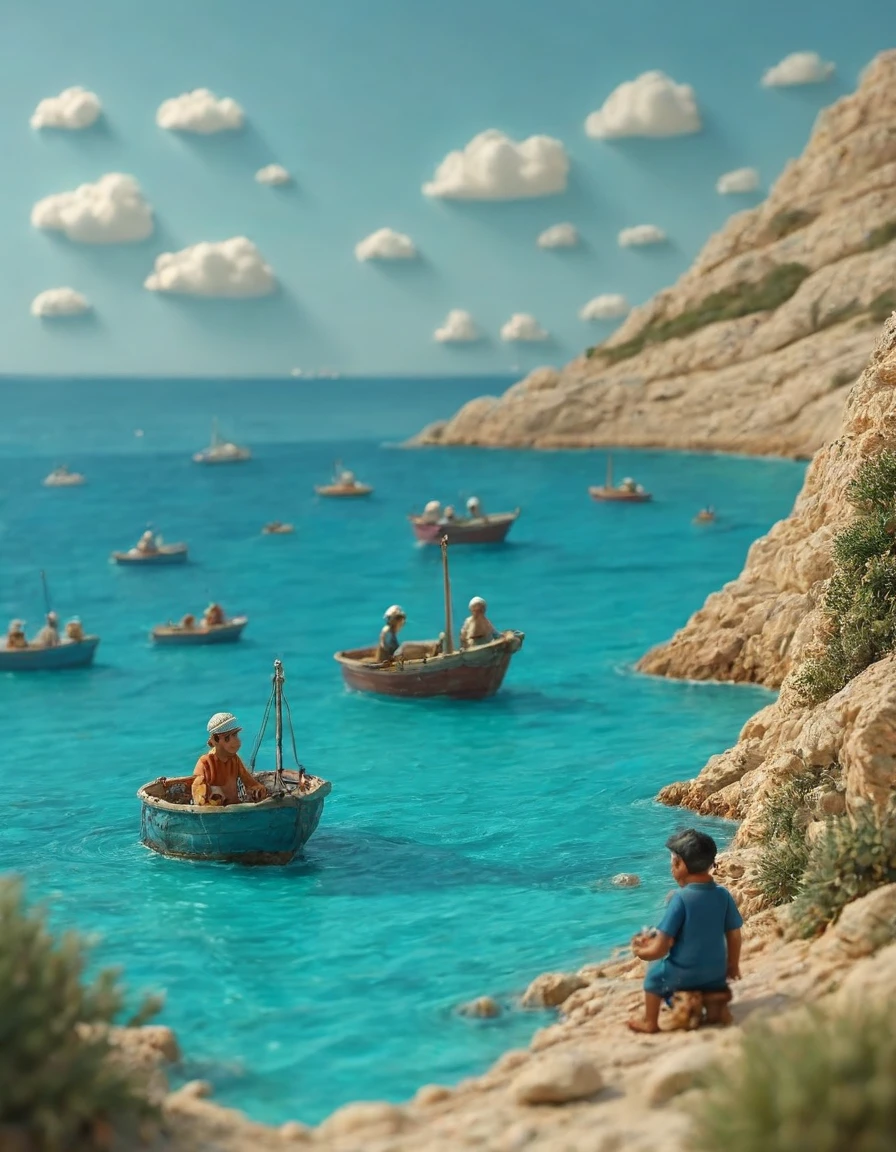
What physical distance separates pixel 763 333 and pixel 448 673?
243 ft

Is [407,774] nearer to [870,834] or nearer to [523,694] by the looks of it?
[523,694]

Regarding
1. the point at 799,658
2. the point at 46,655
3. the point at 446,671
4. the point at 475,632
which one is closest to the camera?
the point at 799,658

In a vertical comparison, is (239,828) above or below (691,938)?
above

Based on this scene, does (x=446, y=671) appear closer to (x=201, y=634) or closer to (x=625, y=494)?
(x=201, y=634)

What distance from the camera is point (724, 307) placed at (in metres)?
107

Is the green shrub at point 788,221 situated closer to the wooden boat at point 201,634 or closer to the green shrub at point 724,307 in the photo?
the green shrub at point 724,307

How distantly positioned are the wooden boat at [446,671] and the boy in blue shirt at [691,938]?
18.7 meters

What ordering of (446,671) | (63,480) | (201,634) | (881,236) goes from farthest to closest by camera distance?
1. (63,480)
2. (881,236)
3. (201,634)
4. (446,671)

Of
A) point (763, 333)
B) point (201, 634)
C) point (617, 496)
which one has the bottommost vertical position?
point (201, 634)

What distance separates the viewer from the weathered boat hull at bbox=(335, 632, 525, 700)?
30188 millimetres

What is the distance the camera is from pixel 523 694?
107 ft

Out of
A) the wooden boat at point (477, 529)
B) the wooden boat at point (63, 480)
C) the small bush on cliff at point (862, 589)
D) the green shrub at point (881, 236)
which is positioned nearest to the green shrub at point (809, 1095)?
the small bush on cliff at point (862, 589)

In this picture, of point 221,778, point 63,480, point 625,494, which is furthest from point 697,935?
point 63,480

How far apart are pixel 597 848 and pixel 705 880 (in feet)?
28.6
